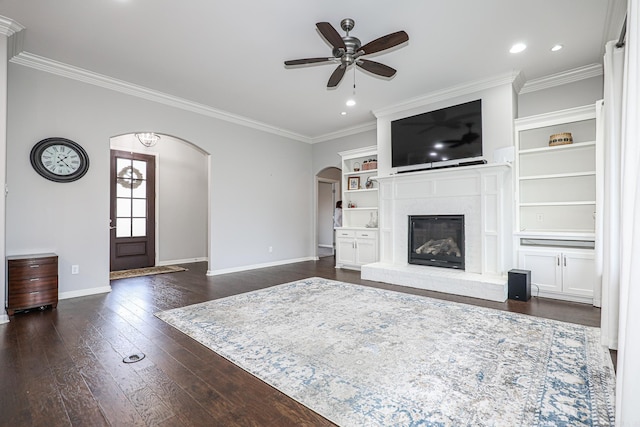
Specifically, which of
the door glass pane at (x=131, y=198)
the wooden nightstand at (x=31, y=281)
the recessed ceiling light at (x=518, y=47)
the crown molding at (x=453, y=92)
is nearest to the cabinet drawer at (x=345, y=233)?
the crown molding at (x=453, y=92)

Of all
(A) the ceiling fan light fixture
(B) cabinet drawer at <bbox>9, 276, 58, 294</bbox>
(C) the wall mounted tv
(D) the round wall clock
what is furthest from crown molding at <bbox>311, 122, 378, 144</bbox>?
(B) cabinet drawer at <bbox>9, 276, 58, 294</bbox>

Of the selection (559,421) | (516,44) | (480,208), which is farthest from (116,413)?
(516,44)

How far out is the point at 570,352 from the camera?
244 centimetres

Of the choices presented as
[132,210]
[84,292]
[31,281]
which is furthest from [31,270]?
[132,210]

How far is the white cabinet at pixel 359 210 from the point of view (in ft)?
20.3

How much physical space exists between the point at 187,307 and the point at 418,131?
4.38 meters

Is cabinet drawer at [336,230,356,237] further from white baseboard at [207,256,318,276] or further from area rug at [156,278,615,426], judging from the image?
area rug at [156,278,615,426]

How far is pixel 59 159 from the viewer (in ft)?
13.4

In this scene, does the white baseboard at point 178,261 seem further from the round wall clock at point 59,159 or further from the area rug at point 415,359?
the area rug at point 415,359

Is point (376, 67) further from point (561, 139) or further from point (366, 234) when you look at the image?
point (366, 234)

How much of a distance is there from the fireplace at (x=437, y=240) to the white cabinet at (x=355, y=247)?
100cm

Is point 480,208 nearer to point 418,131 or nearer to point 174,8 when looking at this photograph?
point 418,131

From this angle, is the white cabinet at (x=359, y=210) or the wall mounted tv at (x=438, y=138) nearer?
the wall mounted tv at (x=438, y=138)

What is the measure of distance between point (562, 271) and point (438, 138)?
2513 millimetres
